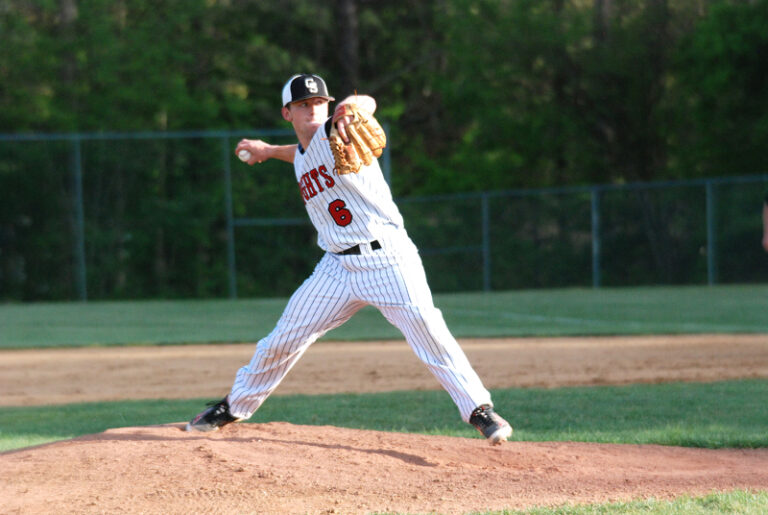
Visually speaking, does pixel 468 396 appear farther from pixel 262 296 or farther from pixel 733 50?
pixel 733 50

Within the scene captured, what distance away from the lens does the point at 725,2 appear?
24.5 metres

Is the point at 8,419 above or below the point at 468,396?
below

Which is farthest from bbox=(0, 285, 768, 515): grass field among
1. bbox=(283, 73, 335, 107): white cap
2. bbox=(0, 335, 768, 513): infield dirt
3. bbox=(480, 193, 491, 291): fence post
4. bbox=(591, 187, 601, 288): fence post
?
bbox=(480, 193, 491, 291): fence post

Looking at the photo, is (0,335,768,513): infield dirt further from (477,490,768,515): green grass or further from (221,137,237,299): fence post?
(221,137,237,299): fence post

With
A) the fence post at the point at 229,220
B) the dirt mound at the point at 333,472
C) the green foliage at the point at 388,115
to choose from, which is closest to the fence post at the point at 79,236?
the green foliage at the point at 388,115

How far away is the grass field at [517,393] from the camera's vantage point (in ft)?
17.8

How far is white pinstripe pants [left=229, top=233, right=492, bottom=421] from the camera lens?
4.43 metres

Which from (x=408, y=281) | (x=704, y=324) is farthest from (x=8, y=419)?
(x=704, y=324)

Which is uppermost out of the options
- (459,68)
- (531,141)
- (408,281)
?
(459,68)

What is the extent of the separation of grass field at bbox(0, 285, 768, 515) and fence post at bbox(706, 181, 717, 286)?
1.70 m

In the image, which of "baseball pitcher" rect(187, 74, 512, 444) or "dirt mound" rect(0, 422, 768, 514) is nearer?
"dirt mound" rect(0, 422, 768, 514)

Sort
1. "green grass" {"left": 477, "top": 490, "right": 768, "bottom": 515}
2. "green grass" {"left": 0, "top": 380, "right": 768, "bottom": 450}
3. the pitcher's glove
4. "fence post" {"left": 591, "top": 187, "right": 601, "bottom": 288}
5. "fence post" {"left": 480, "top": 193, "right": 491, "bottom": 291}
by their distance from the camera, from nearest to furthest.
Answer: "green grass" {"left": 477, "top": 490, "right": 768, "bottom": 515}, the pitcher's glove, "green grass" {"left": 0, "top": 380, "right": 768, "bottom": 450}, "fence post" {"left": 591, "top": 187, "right": 601, "bottom": 288}, "fence post" {"left": 480, "top": 193, "right": 491, "bottom": 291}

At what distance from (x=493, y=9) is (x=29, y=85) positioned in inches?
539

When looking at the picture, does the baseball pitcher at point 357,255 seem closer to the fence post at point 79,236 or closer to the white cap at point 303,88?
the white cap at point 303,88
